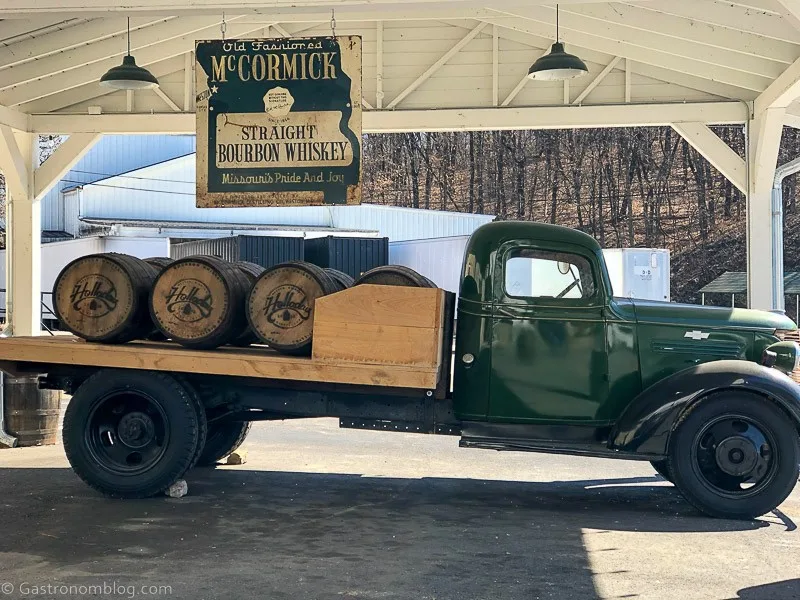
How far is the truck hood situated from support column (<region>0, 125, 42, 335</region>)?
28.4 feet

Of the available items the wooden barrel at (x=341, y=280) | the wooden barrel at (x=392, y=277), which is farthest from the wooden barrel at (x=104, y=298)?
the wooden barrel at (x=392, y=277)

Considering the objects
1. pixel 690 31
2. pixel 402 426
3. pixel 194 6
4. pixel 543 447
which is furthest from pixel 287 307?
pixel 690 31

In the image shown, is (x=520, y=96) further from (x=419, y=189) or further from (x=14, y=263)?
(x=419, y=189)

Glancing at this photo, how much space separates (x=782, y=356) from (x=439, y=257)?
1901 cm

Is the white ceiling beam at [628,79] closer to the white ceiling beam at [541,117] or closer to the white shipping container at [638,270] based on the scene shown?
the white ceiling beam at [541,117]

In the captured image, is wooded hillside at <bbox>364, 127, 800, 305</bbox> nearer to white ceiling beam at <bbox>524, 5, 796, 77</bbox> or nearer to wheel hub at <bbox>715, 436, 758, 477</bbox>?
white ceiling beam at <bbox>524, 5, 796, 77</bbox>

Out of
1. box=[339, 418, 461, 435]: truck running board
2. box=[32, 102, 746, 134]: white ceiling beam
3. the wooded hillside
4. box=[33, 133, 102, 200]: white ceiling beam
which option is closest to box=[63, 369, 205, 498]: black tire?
box=[339, 418, 461, 435]: truck running board

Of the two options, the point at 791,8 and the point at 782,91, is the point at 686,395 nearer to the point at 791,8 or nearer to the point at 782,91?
the point at 791,8

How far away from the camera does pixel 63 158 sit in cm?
1318

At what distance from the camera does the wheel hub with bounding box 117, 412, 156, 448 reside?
7.23 m

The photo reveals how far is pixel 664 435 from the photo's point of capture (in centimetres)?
676

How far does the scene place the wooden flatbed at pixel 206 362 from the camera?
21.9ft

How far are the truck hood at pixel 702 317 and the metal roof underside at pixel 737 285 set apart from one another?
1595 cm

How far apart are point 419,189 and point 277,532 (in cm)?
4058
